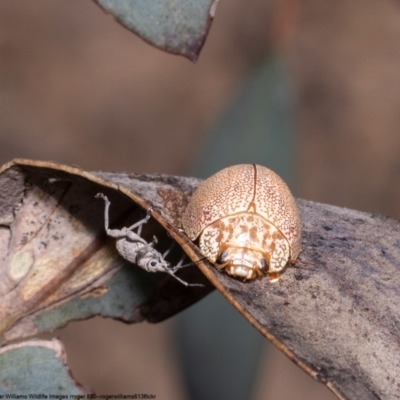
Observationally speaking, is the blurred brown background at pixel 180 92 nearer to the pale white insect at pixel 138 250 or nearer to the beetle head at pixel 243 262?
the pale white insect at pixel 138 250

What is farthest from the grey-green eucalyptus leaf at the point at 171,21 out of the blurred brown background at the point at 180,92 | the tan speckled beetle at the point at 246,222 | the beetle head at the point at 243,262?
the blurred brown background at the point at 180,92

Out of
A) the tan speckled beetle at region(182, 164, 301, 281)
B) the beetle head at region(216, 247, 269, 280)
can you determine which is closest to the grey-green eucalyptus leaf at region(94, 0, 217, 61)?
the tan speckled beetle at region(182, 164, 301, 281)

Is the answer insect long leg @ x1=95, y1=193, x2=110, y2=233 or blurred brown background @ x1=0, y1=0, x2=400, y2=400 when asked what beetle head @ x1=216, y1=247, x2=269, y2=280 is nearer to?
insect long leg @ x1=95, y1=193, x2=110, y2=233

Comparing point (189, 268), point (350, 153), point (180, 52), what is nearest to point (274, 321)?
point (189, 268)

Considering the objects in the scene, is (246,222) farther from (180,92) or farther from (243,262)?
(180,92)

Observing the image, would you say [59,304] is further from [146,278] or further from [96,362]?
[96,362]
